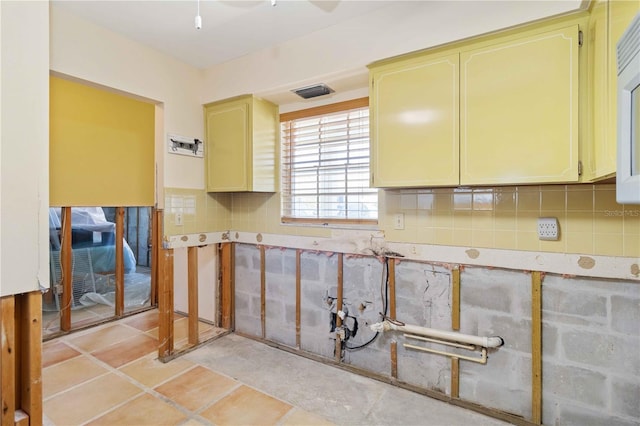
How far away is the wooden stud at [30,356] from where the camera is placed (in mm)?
1146

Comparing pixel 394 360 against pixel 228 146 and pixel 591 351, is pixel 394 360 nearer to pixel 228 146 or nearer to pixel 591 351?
pixel 591 351

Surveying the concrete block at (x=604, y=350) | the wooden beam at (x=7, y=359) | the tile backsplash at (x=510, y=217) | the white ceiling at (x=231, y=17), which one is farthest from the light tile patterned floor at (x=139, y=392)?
the white ceiling at (x=231, y=17)

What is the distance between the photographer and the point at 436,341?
7.16 ft

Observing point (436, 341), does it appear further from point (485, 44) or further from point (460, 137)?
point (485, 44)

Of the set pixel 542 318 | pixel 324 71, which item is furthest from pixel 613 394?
pixel 324 71

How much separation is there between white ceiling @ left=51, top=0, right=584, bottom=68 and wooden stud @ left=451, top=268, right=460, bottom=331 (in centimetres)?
156

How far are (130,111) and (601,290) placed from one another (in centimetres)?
439

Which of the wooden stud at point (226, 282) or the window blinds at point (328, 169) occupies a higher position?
the window blinds at point (328, 169)

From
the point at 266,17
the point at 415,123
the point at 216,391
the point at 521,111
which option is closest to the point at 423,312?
the point at 415,123

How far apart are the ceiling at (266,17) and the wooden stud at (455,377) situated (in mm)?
2123

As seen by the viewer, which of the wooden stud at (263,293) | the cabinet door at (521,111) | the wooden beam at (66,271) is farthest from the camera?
the wooden beam at (66,271)

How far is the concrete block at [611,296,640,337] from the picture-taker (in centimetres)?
167

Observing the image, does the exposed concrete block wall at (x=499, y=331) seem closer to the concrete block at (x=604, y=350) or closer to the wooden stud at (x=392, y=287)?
the concrete block at (x=604, y=350)

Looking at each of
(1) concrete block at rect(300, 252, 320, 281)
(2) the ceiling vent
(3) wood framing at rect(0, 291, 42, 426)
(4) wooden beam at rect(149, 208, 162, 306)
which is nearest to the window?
(2) the ceiling vent
